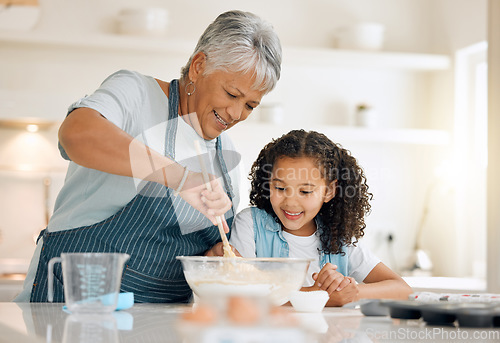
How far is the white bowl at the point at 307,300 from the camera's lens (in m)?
1.24

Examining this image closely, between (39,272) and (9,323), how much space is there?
0.49 m

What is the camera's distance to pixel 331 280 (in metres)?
1.48

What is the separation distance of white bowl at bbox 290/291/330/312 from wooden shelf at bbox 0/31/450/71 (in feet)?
7.73

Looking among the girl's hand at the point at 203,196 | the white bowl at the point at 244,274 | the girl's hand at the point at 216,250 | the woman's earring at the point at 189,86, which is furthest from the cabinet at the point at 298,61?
the white bowl at the point at 244,274

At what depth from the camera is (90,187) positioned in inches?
56.9

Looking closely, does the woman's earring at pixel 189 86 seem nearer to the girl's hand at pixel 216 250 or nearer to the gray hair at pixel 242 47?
the gray hair at pixel 242 47

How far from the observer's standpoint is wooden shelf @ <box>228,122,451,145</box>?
11.5 feet

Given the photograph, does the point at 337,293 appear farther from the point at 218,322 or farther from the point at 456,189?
the point at 456,189

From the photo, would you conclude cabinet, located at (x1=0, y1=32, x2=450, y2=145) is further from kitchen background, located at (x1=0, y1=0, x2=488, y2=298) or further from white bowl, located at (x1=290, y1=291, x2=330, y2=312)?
white bowl, located at (x1=290, y1=291, x2=330, y2=312)

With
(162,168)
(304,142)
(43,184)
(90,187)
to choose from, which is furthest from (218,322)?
(43,184)

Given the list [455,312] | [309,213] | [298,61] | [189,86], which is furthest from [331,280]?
[298,61]

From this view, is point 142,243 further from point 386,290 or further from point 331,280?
point 386,290

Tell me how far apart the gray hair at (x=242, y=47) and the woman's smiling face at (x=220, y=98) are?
0.06 feet

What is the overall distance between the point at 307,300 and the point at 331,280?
26cm
